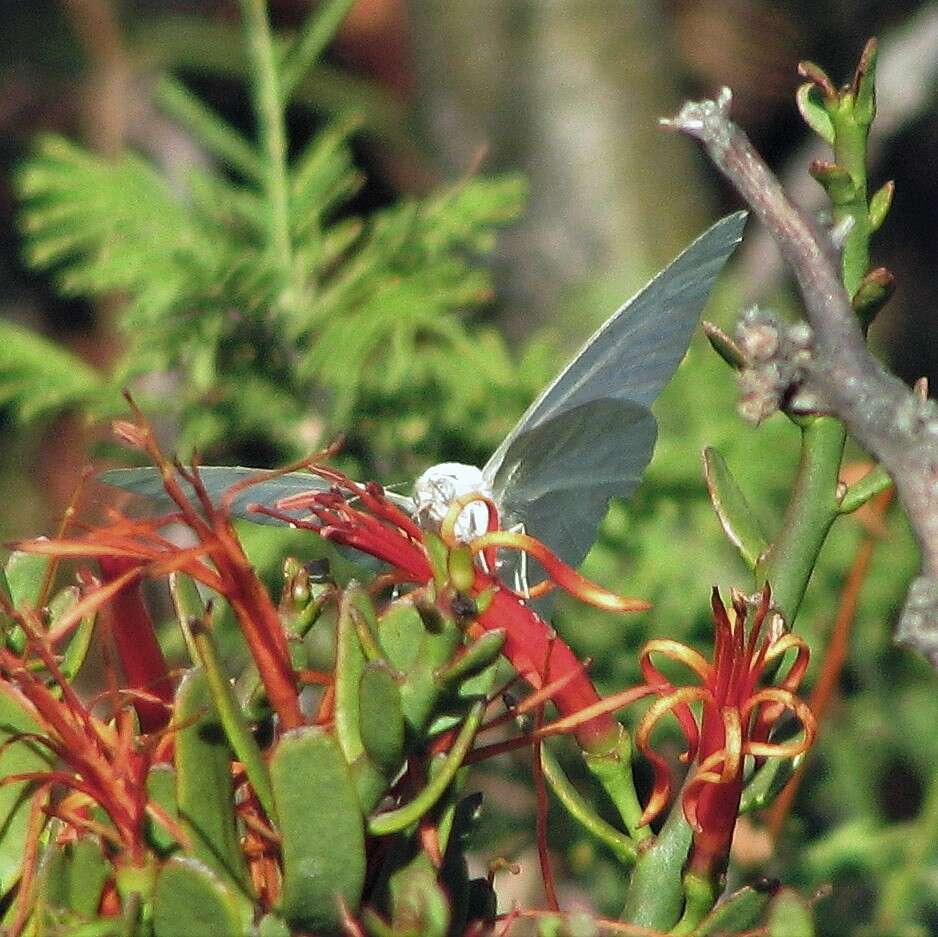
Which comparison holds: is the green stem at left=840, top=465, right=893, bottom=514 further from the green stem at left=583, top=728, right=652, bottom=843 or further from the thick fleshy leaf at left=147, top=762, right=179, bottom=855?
the thick fleshy leaf at left=147, top=762, right=179, bottom=855

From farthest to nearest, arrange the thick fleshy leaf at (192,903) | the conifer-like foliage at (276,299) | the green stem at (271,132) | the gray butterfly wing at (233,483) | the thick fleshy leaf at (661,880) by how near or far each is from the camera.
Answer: the green stem at (271,132)
the conifer-like foliage at (276,299)
the gray butterfly wing at (233,483)
the thick fleshy leaf at (661,880)
the thick fleshy leaf at (192,903)

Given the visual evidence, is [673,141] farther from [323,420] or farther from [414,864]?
[414,864]

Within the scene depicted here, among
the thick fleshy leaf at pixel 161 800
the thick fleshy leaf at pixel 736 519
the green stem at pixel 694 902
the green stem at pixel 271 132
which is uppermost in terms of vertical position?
the green stem at pixel 271 132

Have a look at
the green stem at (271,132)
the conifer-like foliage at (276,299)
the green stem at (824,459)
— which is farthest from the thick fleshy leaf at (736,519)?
the green stem at (271,132)

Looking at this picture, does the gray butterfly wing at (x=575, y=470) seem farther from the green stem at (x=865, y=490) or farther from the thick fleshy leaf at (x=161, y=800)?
the thick fleshy leaf at (x=161, y=800)

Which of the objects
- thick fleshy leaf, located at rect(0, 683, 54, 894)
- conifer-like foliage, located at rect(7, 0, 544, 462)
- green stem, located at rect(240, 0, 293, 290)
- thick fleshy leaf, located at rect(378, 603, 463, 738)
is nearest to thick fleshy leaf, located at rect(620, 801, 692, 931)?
thick fleshy leaf, located at rect(378, 603, 463, 738)

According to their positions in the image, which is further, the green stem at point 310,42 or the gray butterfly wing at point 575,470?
the green stem at point 310,42

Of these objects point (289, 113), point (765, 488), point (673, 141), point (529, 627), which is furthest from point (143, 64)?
point (529, 627)

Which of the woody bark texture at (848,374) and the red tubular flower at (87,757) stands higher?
the woody bark texture at (848,374)
